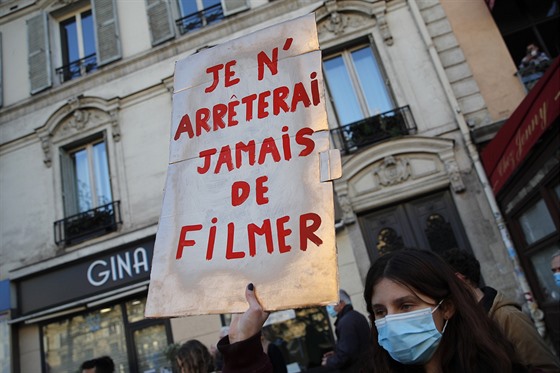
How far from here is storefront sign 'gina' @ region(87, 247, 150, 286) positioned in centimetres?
742

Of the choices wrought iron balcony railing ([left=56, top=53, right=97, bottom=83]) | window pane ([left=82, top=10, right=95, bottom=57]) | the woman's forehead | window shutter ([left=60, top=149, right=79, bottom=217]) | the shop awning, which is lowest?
the woman's forehead

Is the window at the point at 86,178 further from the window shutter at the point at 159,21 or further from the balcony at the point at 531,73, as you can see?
the balcony at the point at 531,73

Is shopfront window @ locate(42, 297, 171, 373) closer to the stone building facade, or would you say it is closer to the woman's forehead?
the stone building facade

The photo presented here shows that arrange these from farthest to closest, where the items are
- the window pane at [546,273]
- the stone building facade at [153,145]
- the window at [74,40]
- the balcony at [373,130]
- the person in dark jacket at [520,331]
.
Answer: the window at [74,40] < the balcony at [373,130] < the stone building facade at [153,145] < the window pane at [546,273] < the person in dark jacket at [520,331]

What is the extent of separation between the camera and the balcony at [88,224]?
8.08m

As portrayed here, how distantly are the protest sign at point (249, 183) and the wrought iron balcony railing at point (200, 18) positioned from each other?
717 cm

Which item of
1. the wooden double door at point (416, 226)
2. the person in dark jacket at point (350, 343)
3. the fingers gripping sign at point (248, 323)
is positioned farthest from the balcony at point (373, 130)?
the fingers gripping sign at point (248, 323)

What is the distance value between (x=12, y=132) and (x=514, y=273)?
34.5 ft

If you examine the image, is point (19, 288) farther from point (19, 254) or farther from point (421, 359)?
point (421, 359)

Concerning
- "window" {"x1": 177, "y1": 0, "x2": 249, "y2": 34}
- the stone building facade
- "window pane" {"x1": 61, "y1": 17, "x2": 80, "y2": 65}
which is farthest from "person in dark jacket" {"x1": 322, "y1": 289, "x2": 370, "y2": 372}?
"window pane" {"x1": 61, "y1": 17, "x2": 80, "y2": 65}

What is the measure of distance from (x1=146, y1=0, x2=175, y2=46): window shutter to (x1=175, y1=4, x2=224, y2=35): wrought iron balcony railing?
23 centimetres

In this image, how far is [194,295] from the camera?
1.73 meters

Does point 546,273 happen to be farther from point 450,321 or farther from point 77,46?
point 77,46

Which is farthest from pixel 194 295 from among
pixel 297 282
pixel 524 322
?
pixel 524 322
